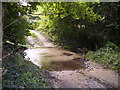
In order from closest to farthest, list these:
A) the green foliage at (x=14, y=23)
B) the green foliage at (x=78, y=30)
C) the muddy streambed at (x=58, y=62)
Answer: the green foliage at (x=14, y=23) < the muddy streambed at (x=58, y=62) < the green foliage at (x=78, y=30)

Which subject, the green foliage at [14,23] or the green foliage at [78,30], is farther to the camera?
the green foliage at [78,30]

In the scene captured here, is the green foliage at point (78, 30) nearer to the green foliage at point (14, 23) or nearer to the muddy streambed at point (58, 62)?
the muddy streambed at point (58, 62)

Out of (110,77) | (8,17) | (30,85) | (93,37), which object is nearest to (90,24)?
(93,37)

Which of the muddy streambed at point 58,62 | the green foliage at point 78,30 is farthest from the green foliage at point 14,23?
the green foliage at point 78,30

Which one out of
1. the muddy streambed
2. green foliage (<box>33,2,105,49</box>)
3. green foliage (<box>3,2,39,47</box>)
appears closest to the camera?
green foliage (<box>3,2,39,47</box>)

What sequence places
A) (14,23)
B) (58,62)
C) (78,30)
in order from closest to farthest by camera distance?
(14,23) < (58,62) < (78,30)

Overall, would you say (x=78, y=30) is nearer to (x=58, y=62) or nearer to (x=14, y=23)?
(x=58, y=62)

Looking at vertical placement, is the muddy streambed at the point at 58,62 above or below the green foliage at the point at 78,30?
below

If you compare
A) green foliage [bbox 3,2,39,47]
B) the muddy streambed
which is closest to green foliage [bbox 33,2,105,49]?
the muddy streambed

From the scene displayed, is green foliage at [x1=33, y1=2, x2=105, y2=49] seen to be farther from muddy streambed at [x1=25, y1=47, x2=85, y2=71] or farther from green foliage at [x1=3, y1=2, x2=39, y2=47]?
green foliage at [x1=3, y1=2, x2=39, y2=47]

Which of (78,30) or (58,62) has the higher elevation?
(78,30)

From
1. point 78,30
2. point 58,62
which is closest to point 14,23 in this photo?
point 58,62

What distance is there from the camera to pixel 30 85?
313 cm

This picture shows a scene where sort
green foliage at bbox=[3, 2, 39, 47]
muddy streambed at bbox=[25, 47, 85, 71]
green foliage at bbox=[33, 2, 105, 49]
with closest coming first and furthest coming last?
1. green foliage at bbox=[3, 2, 39, 47]
2. muddy streambed at bbox=[25, 47, 85, 71]
3. green foliage at bbox=[33, 2, 105, 49]
